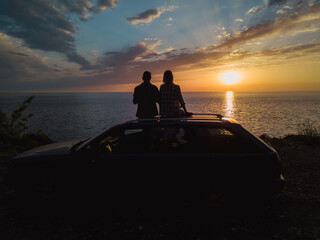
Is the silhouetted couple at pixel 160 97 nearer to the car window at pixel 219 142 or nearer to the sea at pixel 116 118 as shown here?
the car window at pixel 219 142

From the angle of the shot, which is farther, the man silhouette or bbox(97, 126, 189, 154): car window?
the man silhouette

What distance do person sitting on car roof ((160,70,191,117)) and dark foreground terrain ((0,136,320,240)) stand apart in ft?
7.79

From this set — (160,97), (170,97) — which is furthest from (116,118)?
(170,97)

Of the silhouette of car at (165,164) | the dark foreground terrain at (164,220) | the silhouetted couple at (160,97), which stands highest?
the silhouetted couple at (160,97)

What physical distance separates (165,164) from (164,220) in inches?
38.4

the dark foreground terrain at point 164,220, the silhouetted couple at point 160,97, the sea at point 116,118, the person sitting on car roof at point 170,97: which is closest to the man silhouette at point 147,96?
the silhouetted couple at point 160,97

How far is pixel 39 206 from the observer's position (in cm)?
357

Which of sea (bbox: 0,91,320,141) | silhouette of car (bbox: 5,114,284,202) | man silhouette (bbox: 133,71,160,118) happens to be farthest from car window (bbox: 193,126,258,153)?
sea (bbox: 0,91,320,141)

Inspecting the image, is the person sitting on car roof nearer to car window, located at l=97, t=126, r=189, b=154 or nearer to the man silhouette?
the man silhouette

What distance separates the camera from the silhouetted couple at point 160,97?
4816mm

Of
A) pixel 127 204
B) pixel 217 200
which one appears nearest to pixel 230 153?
pixel 217 200

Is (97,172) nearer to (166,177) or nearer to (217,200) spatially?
(166,177)

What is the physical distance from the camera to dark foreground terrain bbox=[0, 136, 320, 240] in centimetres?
278

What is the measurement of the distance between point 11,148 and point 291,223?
1092cm
